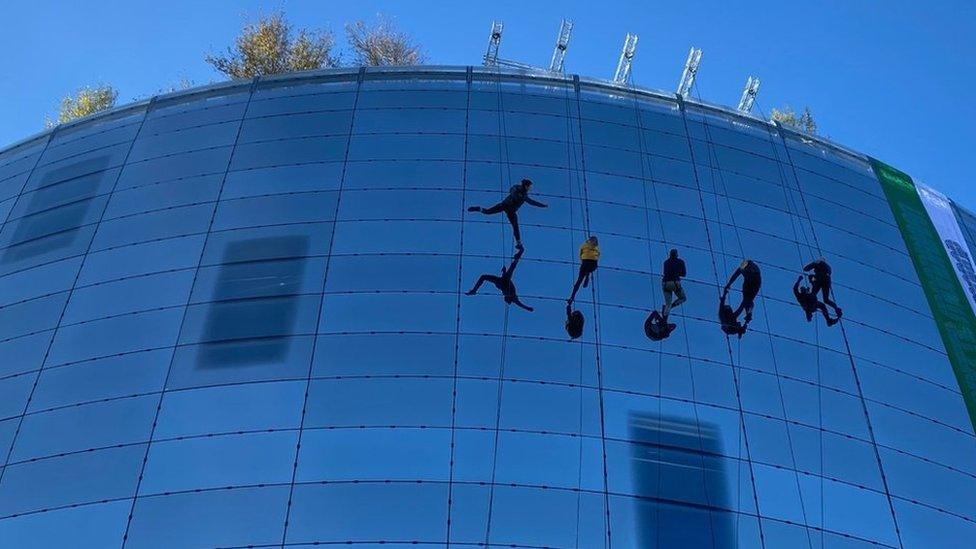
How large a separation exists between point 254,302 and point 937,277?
17324 mm

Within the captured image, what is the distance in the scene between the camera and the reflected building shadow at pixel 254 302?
20.0 m

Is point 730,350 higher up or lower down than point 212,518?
higher up

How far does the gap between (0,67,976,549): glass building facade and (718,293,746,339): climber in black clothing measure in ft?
3.09

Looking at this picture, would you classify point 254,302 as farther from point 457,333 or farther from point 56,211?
point 56,211

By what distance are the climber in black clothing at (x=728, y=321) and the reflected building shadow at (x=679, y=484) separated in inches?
76.5

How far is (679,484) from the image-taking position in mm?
18438

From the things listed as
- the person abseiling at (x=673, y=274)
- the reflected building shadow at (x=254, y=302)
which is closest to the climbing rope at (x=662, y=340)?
the person abseiling at (x=673, y=274)

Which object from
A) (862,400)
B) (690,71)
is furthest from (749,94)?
(862,400)

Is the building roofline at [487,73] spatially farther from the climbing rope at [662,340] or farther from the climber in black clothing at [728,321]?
the climber in black clothing at [728,321]

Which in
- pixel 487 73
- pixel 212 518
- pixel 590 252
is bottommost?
pixel 212 518

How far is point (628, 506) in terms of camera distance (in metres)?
17.8

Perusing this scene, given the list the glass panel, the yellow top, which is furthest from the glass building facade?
the yellow top

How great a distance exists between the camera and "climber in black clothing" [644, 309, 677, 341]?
18.7 metres

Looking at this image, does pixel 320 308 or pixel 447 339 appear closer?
pixel 447 339
